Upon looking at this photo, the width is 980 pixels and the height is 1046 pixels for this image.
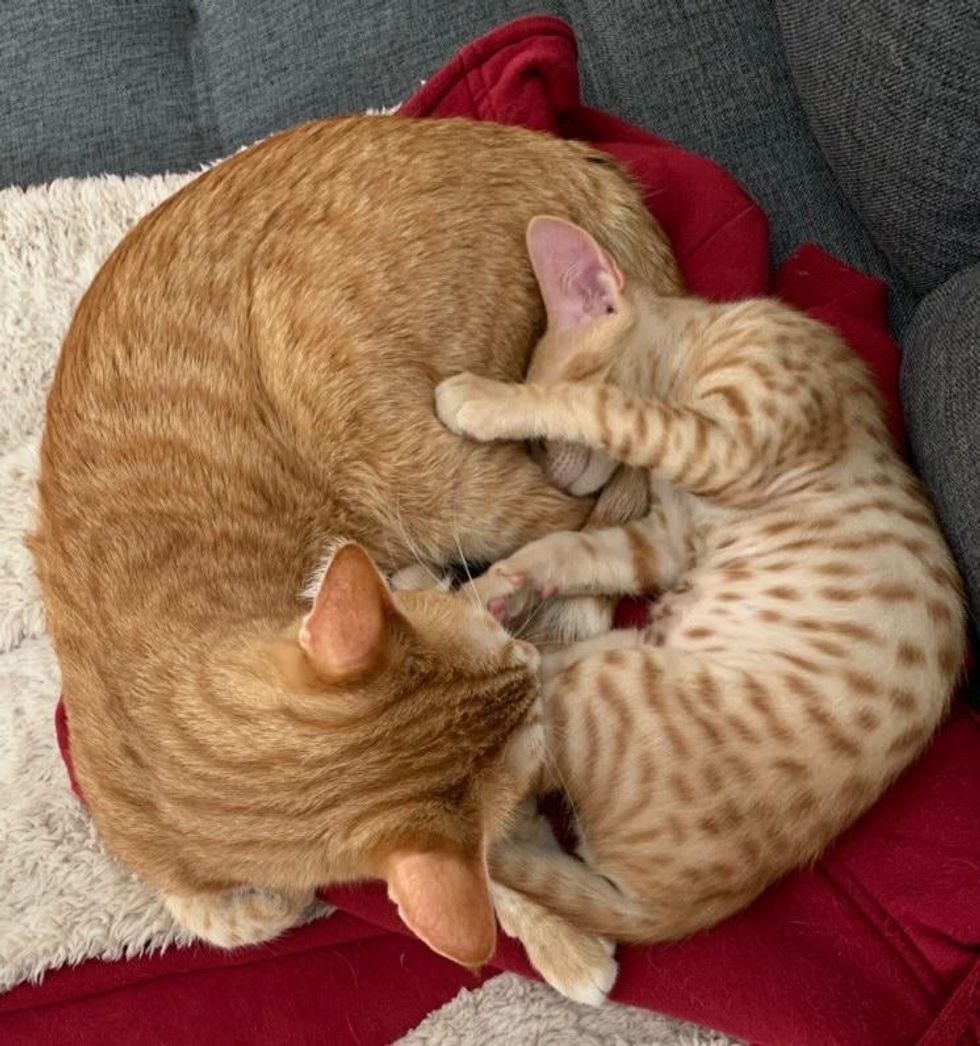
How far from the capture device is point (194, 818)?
136 centimetres

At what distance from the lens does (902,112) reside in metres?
1.73

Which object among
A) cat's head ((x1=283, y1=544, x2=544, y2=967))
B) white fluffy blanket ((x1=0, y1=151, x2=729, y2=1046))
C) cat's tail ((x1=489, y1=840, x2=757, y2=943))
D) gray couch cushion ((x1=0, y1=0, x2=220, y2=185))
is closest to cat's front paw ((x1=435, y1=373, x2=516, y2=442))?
cat's head ((x1=283, y1=544, x2=544, y2=967))

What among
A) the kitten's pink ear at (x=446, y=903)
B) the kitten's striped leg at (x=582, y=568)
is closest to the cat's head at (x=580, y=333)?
the kitten's striped leg at (x=582, y=568)

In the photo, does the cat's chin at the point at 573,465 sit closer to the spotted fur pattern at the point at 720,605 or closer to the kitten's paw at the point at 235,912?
the spotted fur pattern at the point at 720,605

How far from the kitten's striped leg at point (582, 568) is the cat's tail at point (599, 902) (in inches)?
15.0

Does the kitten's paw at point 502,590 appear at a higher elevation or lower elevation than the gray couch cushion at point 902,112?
lower

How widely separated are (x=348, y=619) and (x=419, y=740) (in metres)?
0.21

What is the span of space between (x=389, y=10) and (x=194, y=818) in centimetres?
178

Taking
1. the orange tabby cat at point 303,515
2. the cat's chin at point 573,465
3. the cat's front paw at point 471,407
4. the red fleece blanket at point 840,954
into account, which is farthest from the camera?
the cat's chin at point 573,465

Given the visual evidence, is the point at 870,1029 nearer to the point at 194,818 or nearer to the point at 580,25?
the point at 194,818

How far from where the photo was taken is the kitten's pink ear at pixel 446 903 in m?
1.15

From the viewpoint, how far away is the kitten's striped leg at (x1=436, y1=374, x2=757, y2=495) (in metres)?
1.76

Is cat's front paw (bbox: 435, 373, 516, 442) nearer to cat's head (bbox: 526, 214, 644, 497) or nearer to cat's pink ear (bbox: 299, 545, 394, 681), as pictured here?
cat's head (bbox: 526, 214, 644, 497)

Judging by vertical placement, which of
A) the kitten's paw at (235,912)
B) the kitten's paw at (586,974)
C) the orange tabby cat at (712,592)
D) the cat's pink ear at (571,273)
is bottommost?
the kitten's paw at (586,974)
